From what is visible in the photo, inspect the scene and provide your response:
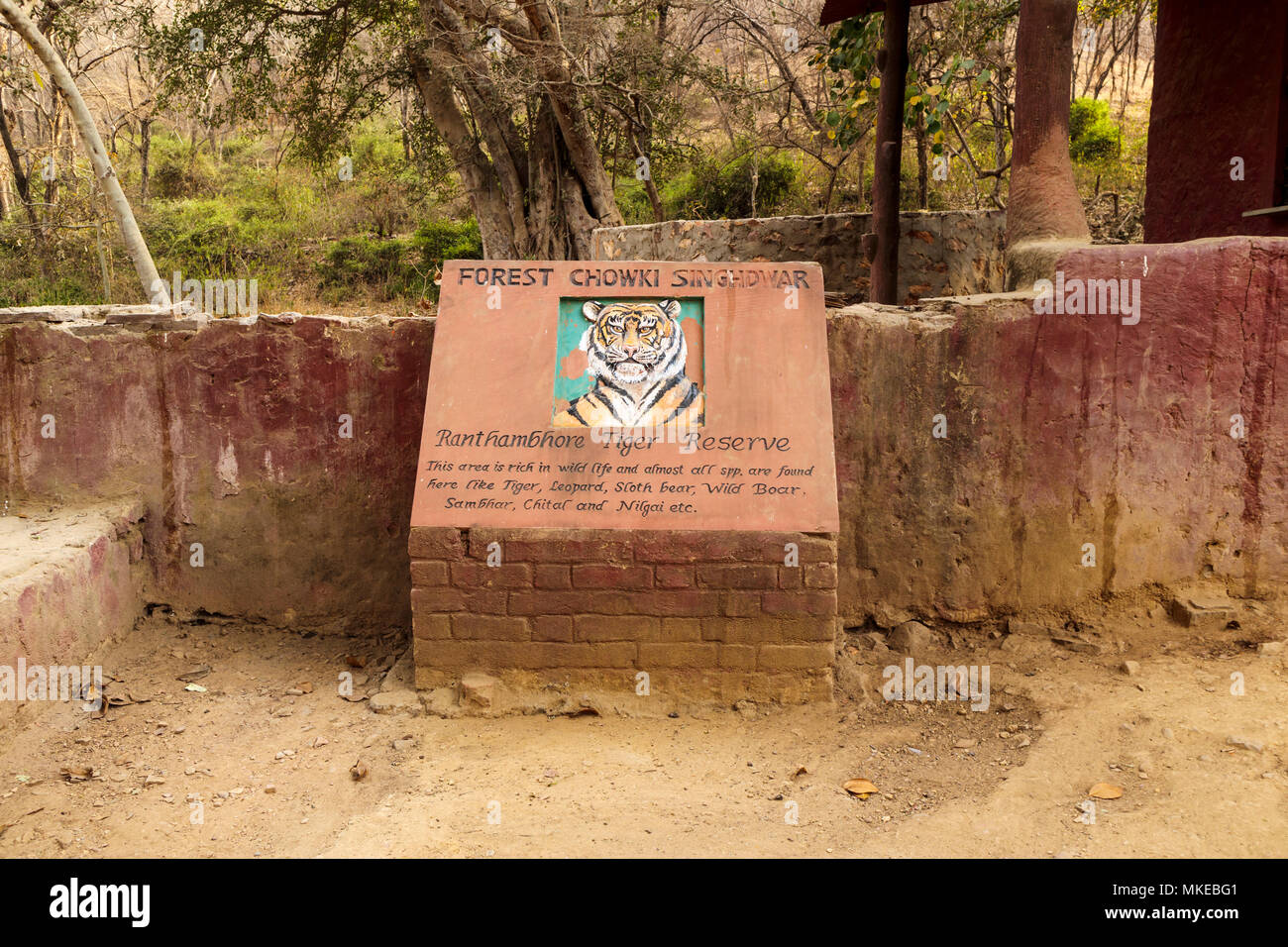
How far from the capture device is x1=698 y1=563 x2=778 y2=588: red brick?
3738mm

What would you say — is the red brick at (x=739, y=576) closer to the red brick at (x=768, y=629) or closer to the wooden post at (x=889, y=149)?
the red brick at (x=768, y=629)

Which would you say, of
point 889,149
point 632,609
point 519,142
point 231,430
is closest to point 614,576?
point 632,609

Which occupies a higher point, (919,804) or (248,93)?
(248,93)

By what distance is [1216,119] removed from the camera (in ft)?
19.5

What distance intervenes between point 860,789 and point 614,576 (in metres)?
1.11

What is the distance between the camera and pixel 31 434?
455 centimetres

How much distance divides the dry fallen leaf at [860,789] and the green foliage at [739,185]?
42.3ft

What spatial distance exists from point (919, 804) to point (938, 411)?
1739mm

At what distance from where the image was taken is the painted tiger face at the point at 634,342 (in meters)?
3.97

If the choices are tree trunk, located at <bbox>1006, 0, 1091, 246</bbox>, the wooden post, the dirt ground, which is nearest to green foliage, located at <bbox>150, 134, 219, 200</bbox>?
the wooden post

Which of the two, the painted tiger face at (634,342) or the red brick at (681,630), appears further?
the painted tiger face at (634,342)

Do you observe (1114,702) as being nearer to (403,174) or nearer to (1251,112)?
(1251,112)

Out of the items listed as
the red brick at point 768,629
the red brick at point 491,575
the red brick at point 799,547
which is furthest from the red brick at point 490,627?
the red brick at point 799,547
